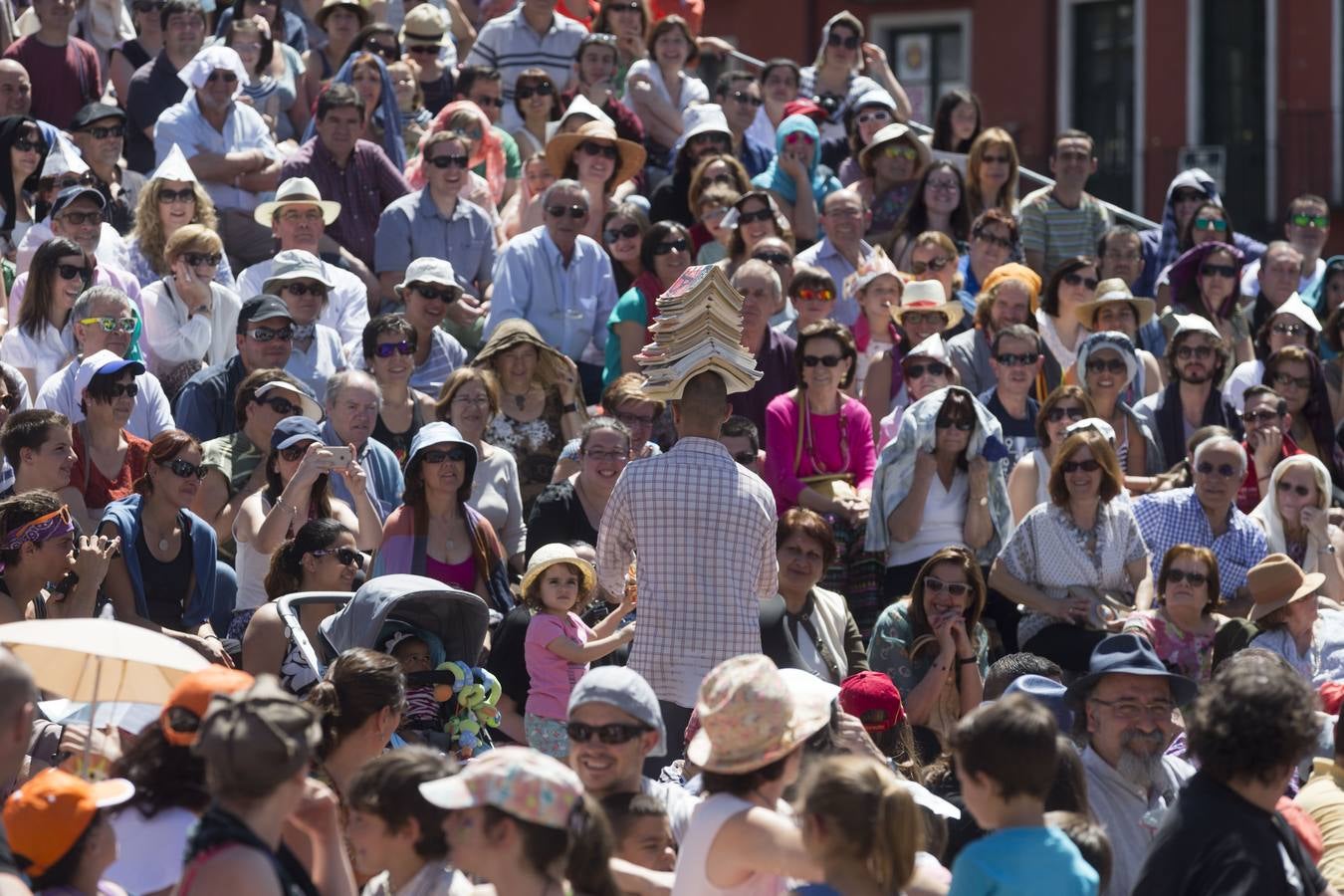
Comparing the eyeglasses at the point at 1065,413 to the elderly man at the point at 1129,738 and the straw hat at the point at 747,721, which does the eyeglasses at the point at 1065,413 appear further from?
the straw hat at the point at 747,721

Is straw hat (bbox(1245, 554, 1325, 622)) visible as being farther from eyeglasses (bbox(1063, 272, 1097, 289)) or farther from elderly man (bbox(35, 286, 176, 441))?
elderly man (bbox(35, 286, 176, 441))

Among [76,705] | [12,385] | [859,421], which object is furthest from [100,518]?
[859,421]

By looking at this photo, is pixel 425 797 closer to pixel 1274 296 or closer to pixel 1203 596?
pixel 1203 596

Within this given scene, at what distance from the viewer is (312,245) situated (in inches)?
459

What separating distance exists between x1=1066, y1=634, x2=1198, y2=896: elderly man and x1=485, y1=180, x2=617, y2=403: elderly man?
17.0 feet

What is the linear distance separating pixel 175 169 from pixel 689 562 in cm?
530

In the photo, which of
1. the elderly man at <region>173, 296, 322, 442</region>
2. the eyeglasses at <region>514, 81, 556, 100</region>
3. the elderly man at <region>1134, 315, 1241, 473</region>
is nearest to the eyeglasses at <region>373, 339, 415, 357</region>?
the elderly man at <region>173, 296, 322, 442</region>

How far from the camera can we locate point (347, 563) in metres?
8.09

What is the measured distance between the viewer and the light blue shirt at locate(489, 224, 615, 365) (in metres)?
11.6

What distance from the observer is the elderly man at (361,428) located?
9406 millimetres

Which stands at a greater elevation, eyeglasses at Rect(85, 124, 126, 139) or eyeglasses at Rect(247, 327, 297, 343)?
eyeglasses at Rect(85, 124, 126, 139)

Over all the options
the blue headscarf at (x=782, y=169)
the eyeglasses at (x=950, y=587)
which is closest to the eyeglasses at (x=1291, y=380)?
the blue headscarf at (x=782, y=169)

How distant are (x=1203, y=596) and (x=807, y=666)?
1.82m

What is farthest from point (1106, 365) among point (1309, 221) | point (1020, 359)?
point (1309, 221)
